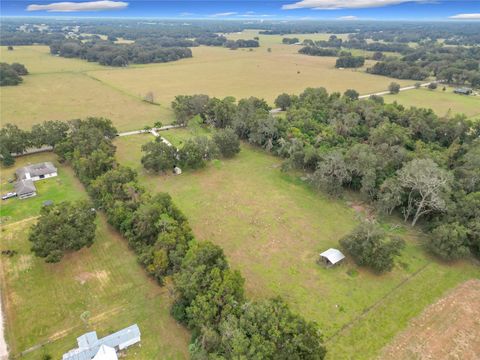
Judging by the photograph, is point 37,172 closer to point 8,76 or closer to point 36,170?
point 36,170

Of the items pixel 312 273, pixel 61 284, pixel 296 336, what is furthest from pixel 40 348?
pixel 312 273

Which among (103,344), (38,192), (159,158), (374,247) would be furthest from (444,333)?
(38,192)

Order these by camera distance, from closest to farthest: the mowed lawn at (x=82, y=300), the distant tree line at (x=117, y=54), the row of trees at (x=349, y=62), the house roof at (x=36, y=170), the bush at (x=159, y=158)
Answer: the mowed lawn at (x=82, y=300)
the house roof at (x=36, y=170)
the bush at (x=159, y=158)
the row of trees at (x=349, y=62)
the distant tree line at (x=117, y=54)

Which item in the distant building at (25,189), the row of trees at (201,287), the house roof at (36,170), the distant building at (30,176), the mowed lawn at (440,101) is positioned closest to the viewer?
the row of trees at (201,287)

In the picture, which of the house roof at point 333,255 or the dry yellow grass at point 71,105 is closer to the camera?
the house roof at point 333,255

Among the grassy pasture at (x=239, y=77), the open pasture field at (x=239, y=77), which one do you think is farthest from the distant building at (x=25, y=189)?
the open pasture field at (x=239, y=77)

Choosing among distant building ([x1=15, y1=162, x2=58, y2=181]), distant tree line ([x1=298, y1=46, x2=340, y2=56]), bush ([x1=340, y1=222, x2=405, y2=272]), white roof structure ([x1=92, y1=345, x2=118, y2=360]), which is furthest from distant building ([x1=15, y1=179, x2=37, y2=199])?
distant tree line ([x1=298, y1=46, x2=340, y2=56])

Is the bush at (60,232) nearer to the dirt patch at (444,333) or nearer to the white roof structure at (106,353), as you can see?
the white roof structure at (106,353)
